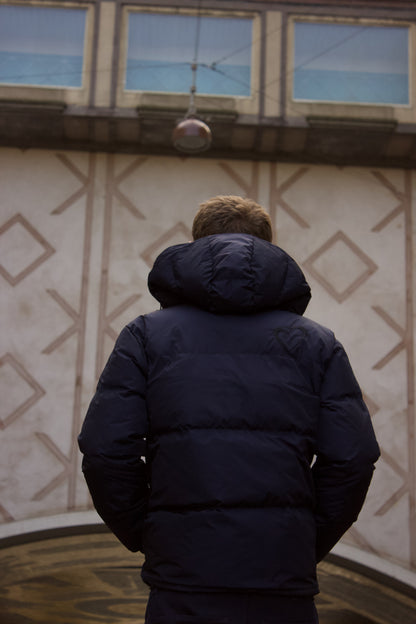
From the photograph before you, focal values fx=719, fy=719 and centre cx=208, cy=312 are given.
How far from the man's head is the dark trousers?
2.25ft

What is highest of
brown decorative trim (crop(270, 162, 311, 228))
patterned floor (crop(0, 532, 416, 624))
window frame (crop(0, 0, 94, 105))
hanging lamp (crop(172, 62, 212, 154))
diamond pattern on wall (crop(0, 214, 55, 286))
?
window frame (crop(0, 0, 94, 105))

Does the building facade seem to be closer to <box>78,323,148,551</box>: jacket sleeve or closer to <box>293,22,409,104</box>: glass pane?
<box>293,22,409,104</box>: glass pane

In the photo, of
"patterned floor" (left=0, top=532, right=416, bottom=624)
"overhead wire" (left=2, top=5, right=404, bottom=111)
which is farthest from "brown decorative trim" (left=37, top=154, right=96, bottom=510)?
"overhead wire" (left=2, top=5, right=404, bottom=111)

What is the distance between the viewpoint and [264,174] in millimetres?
5754

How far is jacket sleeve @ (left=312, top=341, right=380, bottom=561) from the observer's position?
1.27 meters

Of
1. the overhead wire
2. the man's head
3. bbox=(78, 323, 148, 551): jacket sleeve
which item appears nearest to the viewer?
bbox=(78, 323, 148, 551): jacket sleeve

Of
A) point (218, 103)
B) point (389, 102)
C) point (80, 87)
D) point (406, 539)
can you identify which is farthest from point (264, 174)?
point (406, 539)

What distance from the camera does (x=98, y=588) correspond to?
4949 millimetres

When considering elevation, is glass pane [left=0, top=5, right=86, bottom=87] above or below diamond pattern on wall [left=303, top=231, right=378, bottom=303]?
above

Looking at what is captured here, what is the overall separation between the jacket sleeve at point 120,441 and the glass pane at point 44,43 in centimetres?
479

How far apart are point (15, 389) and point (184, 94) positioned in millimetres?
2561

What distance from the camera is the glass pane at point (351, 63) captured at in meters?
5.68

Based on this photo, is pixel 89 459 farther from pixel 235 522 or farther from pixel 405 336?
pixel 405 336

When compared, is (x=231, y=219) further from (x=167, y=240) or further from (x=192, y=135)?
(x=167, y=240)
